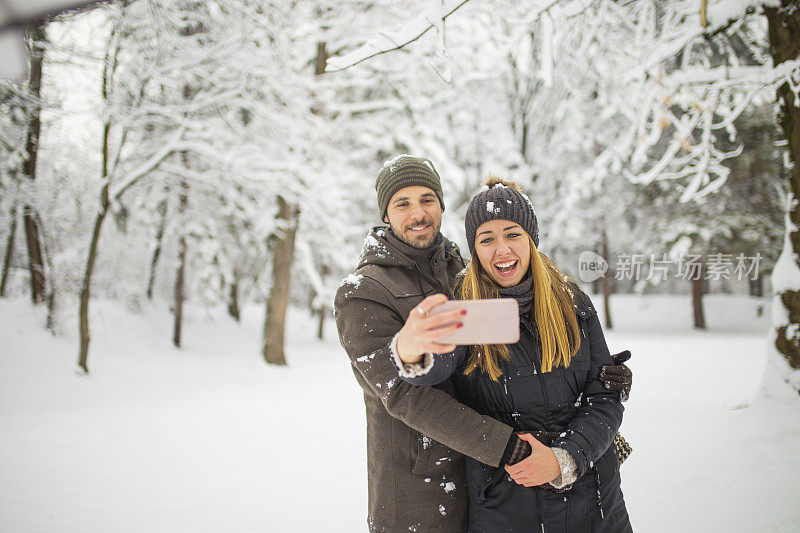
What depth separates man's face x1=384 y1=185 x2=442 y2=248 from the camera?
2.14 meters

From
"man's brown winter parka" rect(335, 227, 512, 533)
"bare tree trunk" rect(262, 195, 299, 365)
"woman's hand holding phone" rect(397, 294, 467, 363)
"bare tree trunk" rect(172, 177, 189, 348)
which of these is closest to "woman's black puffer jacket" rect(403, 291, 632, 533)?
"man's brown winter parka" rect(335, 227, 512, 533)

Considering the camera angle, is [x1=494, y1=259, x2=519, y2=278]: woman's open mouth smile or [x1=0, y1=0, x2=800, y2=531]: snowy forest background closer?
[x1=494, y1=259, x2=519, y2=278]: woman's open mouth smile

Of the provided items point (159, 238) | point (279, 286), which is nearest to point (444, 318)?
point (279, 286)

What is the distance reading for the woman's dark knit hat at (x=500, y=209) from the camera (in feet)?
6.14

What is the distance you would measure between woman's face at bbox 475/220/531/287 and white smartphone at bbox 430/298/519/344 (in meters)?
0.58

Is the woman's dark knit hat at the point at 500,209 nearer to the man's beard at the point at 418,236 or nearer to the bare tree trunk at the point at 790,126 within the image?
the man's beard at the point at 418,236

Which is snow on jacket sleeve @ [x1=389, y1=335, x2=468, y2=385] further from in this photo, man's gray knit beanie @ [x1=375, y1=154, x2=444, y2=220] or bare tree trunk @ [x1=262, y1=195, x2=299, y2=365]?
bare tree trunk @ [x1=262, y1=195, x2=299, y2=365]

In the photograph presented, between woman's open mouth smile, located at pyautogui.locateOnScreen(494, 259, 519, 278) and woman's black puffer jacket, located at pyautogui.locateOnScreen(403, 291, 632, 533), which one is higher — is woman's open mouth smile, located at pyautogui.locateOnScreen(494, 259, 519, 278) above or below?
above

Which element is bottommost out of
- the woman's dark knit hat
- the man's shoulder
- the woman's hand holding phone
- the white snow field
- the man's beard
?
the white snow field

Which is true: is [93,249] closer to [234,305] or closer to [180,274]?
[180,274]

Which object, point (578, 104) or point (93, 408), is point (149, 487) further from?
point (578, 104)

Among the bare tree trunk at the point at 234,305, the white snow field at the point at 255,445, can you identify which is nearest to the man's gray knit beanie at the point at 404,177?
the white snow field at the point at 255,445

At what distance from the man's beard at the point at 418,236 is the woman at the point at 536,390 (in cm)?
26

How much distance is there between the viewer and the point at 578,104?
45.0ft
